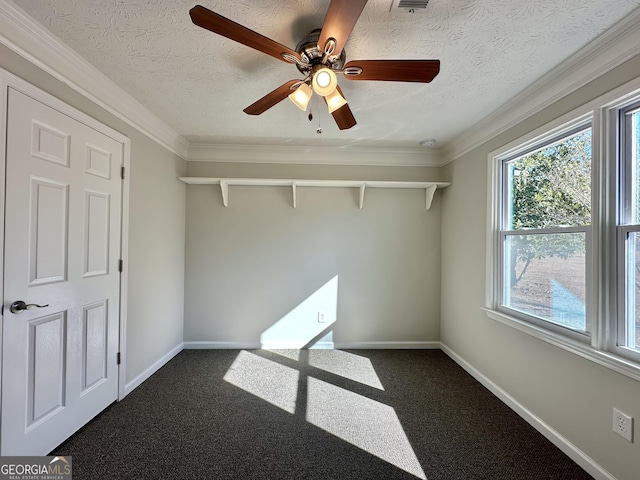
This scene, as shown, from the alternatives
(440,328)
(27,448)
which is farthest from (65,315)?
(440,328)

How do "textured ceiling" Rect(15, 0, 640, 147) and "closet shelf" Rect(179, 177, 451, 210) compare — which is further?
"closet shelf" Rect(179, 177, 451, 210)

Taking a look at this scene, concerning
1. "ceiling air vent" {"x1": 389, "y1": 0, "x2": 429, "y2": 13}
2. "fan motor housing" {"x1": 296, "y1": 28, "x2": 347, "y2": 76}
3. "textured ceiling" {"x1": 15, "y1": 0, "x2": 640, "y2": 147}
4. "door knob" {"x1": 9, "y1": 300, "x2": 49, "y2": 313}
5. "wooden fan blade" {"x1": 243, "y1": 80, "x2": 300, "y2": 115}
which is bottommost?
"door knob" {"x1": 9, "y1": 300, "x2": 49, "y2": 313}

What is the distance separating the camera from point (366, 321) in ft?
11.2

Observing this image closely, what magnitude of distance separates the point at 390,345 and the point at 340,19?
322 centimetres

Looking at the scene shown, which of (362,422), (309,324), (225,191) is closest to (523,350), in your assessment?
(362,422)

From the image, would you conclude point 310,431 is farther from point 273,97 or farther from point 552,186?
point 552,186

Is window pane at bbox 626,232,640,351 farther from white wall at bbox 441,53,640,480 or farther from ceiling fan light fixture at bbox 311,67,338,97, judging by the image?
ceiling fan light fixture at bbox 311,67,338,97

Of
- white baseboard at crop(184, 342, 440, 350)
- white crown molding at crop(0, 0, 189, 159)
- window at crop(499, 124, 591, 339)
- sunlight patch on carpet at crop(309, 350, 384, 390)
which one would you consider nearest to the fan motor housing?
white crown molding at crop(0, 0, 189, 159)

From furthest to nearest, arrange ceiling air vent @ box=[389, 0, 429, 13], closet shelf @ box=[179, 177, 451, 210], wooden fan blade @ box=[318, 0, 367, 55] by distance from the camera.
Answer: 1. closet shelf @ box=[179, 177, 451, 210]
2. ceiling air vent @ box=[389, 0, 429, 13]
3. wooden fan blade @ box=[318, 0, 367, 55]

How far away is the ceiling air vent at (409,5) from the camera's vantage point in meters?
1.28

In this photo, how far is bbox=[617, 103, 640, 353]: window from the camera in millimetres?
1472

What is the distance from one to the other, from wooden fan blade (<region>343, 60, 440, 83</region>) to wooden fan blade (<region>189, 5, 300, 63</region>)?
0.31m

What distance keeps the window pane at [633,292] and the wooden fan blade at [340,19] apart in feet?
5.73

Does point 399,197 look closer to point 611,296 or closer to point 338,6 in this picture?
point 611,296
